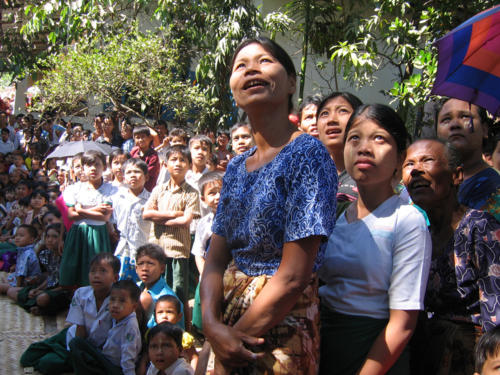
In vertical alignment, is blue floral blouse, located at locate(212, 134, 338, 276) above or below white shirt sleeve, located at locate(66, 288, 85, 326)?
above

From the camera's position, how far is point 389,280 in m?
1.55

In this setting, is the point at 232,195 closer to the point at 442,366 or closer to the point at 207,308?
the point at 207,308

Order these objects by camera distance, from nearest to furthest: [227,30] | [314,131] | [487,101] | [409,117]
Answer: [487,101]
[314,131]
[409,117]
[227,30]

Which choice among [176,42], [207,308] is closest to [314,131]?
[207,308]

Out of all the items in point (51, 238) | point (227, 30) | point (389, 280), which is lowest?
point (51, 238)

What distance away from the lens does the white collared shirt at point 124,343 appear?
3.57 m

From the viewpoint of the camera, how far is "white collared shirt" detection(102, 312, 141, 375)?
3572mm

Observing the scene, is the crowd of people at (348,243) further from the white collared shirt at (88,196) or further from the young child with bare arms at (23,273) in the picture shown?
the young child with bare arms at (23,273)

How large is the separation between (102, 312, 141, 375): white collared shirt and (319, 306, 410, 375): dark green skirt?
7.59 ft

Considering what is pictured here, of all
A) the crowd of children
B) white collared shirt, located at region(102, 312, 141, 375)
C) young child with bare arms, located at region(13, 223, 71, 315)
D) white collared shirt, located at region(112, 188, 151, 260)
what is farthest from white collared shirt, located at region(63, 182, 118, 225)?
white collared shirt, located at region(102, 312, 141, 375)

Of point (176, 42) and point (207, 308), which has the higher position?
point (176, 42)

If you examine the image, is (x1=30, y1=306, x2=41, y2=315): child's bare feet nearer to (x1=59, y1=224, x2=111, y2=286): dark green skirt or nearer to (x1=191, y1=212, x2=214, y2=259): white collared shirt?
(x1=59, y1=224, x2=111, y2=286): dark green skirt

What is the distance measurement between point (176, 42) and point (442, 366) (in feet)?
27.9

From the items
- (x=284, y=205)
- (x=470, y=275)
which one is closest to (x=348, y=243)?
(x=284, y=205)
